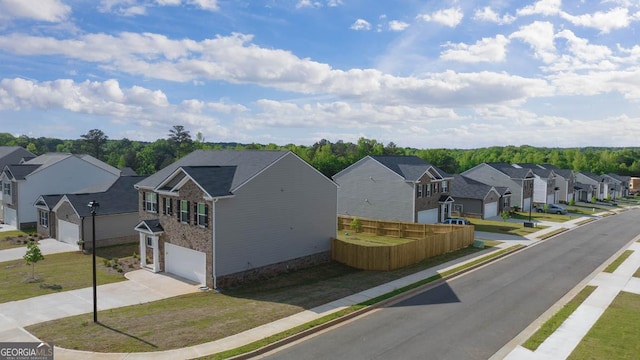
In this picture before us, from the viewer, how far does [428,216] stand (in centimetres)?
5078

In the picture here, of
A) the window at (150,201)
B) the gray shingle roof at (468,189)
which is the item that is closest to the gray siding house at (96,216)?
the window at (150,201)

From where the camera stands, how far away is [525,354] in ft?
54.2

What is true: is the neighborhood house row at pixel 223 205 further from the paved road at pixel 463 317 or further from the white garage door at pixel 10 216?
the paved road at pixel 463 317

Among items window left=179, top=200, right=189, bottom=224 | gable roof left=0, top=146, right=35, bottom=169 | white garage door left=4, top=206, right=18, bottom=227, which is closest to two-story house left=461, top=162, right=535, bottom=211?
window left=179, top=200, right=189, bottom=224

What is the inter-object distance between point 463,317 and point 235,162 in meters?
18.6

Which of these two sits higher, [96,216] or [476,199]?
[476,199]

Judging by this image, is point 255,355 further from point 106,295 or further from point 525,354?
point 106,295

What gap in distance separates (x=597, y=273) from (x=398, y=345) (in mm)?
20093

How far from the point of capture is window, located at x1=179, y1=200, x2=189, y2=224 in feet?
92.2

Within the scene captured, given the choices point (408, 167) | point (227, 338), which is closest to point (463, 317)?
point (227, 338)

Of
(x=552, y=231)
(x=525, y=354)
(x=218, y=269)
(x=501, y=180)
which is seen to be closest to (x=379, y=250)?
(x=218, y=269)

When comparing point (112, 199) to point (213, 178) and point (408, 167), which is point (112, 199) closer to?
point (213, 178)

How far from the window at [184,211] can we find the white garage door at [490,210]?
42944 mm

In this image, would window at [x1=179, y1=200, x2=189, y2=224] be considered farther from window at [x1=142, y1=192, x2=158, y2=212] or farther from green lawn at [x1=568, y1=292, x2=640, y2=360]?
green lawn at [x1=568, y1=292, x2=640, y2=360]
